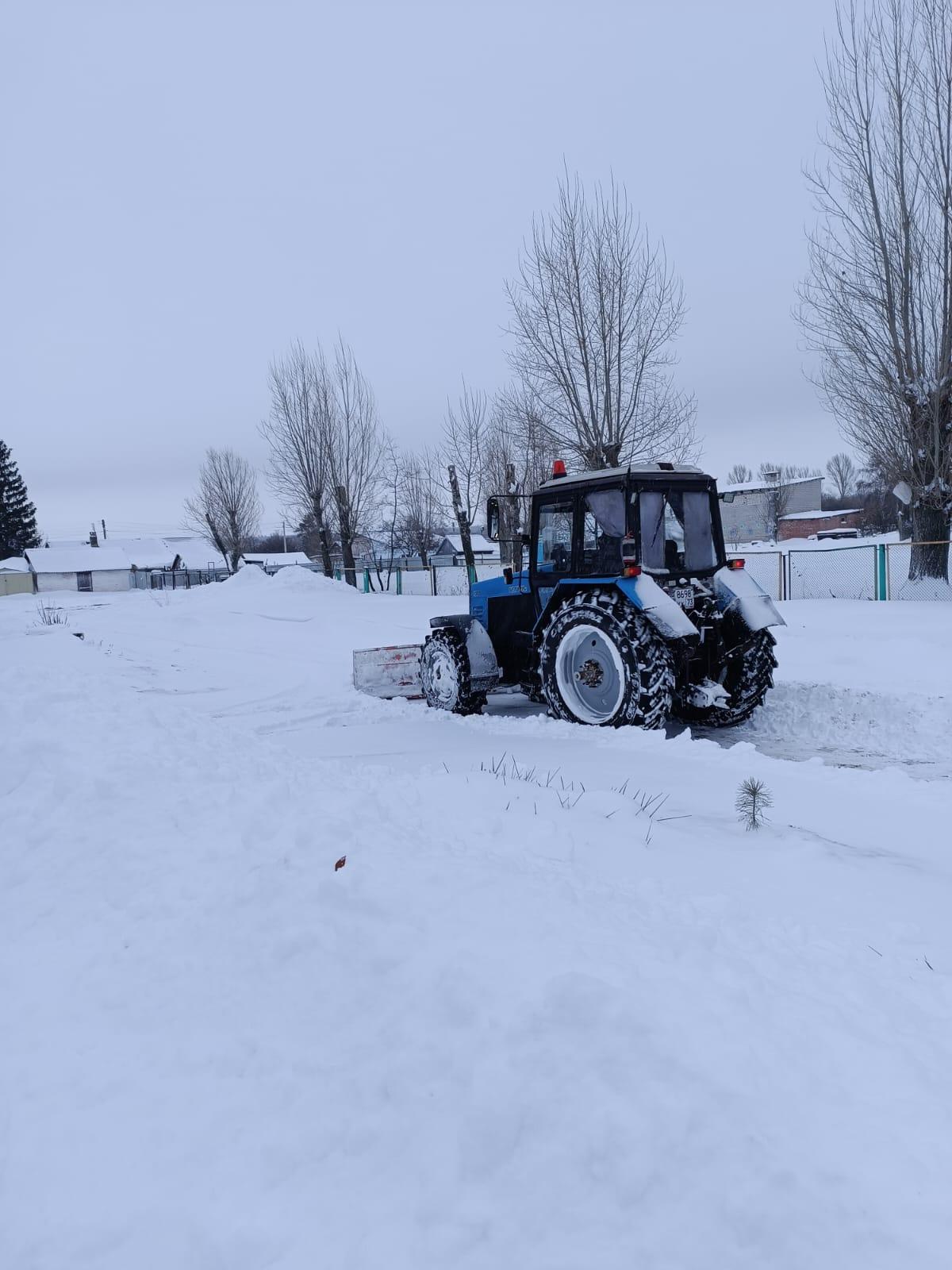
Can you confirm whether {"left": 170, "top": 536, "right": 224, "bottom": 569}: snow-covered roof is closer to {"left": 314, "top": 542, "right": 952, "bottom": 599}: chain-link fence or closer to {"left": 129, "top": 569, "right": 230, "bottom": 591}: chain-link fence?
{"left": 129, "top": 569, "right": 230, "bottom": 591}: chain-link fence

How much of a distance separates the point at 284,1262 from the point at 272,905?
1.41 meters

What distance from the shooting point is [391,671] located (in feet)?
30.8

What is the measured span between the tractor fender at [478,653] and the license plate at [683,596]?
1932mm

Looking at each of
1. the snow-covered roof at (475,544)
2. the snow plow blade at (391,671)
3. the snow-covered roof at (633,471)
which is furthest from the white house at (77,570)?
the snow-covered roof at (633,471)

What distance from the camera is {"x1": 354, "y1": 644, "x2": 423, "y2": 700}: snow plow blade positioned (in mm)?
9352

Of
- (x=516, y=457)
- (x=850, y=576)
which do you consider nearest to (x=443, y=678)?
(x=850, y=576)

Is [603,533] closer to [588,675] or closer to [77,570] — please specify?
[588,675]

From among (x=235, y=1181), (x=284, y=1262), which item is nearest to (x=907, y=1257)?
(x=284, y=1262)

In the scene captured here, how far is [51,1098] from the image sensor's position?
2.40m

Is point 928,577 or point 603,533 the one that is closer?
point 603,533

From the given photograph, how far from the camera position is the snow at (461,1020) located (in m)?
1.89

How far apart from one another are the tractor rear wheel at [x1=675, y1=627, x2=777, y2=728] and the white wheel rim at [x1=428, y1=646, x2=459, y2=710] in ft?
6.97

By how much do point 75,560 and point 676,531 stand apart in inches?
2362

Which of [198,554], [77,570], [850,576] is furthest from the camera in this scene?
[198,554]
